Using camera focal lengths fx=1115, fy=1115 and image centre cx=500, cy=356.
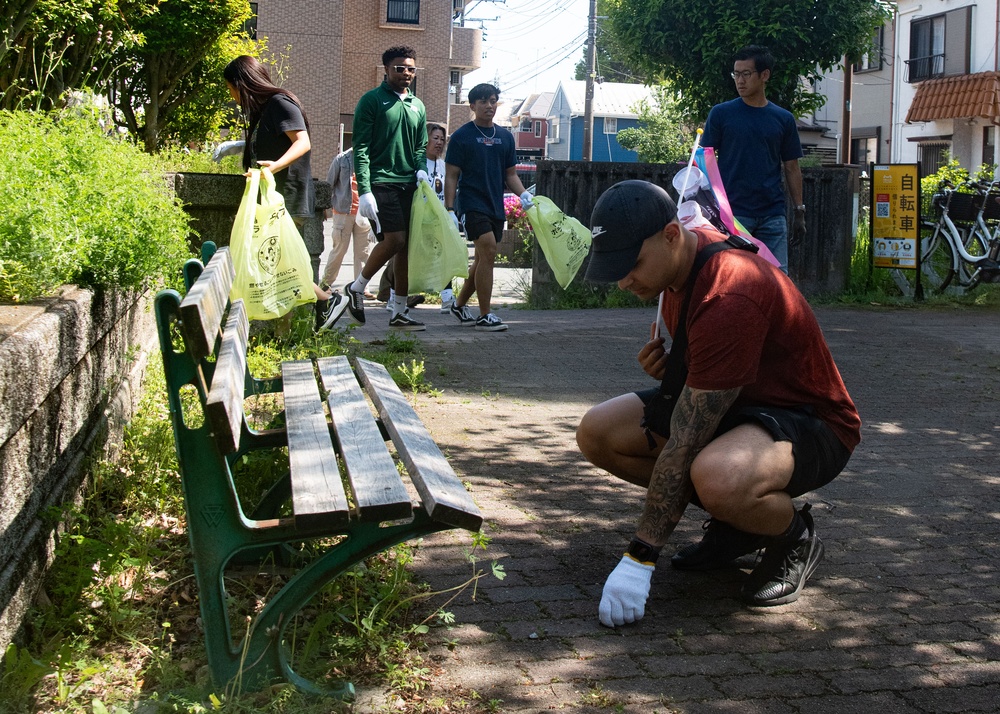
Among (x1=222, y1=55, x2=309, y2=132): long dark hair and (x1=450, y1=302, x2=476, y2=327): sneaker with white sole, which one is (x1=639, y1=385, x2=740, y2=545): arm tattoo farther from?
(x1=450, y1=302, x2=476, y2=327): sneaker with white sole

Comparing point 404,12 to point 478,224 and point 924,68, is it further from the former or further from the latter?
point 478,224

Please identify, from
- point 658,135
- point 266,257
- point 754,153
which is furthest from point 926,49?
point 266,257

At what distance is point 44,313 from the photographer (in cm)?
308

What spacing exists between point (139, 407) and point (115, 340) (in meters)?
0.68

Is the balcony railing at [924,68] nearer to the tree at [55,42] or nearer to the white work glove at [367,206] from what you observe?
the tree at [55,42]

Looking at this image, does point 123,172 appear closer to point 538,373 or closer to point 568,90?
point 538,373

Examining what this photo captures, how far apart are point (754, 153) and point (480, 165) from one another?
2226 millimetres

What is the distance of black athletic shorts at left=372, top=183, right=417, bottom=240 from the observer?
8117mm

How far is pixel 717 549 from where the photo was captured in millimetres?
3775

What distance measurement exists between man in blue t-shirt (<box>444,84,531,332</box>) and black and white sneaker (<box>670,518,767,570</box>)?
16.8 feet

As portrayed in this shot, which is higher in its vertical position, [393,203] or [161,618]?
[393,203]

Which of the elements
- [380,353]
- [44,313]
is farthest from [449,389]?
[44,313]

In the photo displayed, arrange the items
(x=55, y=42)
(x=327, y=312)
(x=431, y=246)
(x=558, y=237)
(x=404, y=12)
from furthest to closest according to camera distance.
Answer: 1. (x=404, y=12)
2. (x=558, y=237)
3. (x=55, y=42)
4. (x=431, y=246)
5. (x=327, y=312)

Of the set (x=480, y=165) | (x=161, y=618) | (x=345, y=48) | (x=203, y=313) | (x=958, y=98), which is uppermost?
(x=345, y=48)
